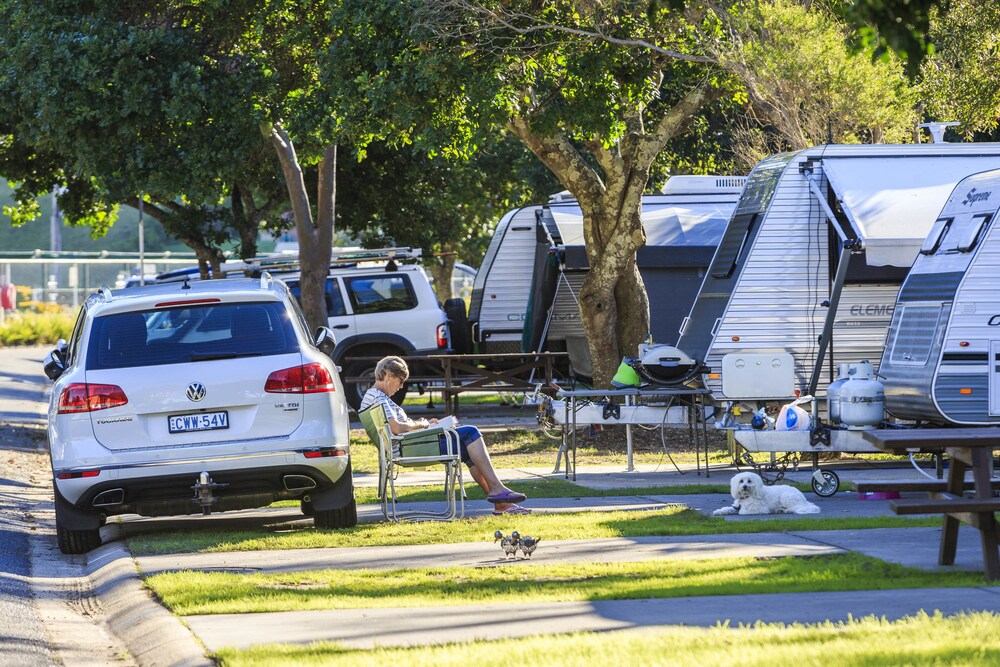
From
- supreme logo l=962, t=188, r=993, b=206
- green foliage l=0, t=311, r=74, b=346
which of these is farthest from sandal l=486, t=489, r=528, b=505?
green foliage l=0, t=311, r=74, b=346

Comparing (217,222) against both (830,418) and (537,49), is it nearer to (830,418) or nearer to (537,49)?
(537,49)

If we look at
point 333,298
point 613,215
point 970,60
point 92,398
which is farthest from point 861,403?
point 333,298

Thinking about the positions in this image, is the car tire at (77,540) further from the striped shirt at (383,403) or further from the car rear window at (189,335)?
the striped shirt at (383,403)

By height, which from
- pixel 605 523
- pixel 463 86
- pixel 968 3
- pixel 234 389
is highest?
pixel 968 3

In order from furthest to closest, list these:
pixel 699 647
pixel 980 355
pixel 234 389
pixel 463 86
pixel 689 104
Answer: pixel 689 104, pixel 463 86, pixel 980 355, pixel 234 389, pixel 699 647

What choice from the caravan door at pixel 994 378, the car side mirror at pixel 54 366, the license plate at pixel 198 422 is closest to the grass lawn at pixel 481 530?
the license plate at pixel 198 422

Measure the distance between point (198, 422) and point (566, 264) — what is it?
1052 cm

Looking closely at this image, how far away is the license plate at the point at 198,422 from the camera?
31.5 ft

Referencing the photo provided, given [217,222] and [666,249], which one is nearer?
[666,249]

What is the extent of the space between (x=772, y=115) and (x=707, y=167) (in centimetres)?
897

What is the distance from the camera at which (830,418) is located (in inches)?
487

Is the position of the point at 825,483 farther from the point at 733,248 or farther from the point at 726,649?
the point at 726,649

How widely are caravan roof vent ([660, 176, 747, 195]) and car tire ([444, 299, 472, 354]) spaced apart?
13.2 ft

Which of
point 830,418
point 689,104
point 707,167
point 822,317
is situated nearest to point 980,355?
point 830,418
